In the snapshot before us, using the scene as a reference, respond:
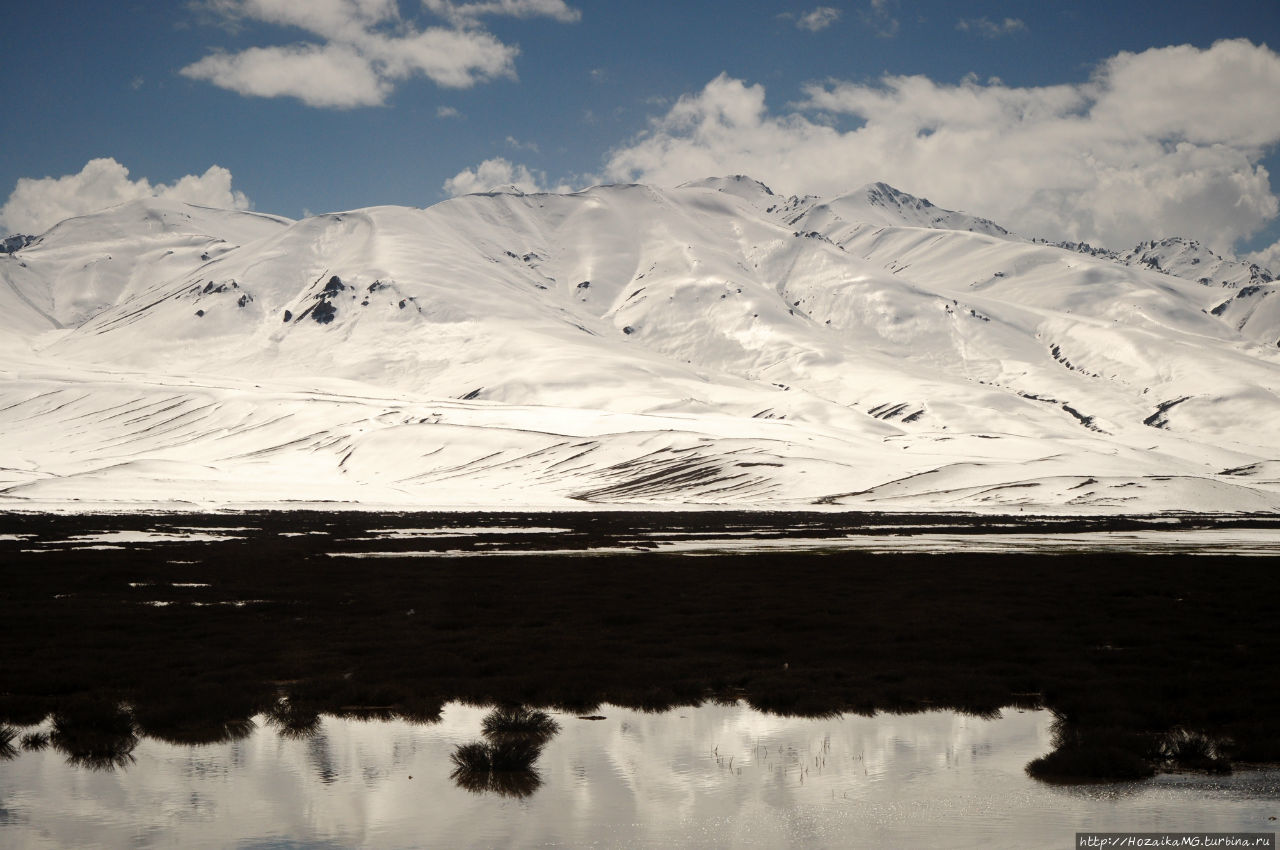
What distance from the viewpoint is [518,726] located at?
20.6 meters

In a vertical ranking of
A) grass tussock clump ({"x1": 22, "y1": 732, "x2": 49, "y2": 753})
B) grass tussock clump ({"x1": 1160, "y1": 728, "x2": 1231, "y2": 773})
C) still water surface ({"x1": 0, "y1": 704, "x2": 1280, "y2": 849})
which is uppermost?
grass tussock clump ({"x1": 1160, "y1": 728, "x2": 1231, "y2": 773})

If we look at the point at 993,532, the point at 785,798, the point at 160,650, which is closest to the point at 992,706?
the point at 785,798

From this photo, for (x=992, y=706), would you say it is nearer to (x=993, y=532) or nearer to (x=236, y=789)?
(x=236, y=789)

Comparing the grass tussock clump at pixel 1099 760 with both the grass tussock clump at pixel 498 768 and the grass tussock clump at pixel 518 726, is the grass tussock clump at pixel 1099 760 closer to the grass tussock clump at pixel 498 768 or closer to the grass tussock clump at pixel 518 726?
the grass tussock clump at pixel 498 768

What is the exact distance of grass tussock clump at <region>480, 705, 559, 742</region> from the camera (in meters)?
20.3

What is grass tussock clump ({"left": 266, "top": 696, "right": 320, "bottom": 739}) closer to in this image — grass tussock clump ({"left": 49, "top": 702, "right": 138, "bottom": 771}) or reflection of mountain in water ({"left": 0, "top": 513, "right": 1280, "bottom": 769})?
reflection of mountain in water ({"left": 0, "top": 513, "right": 1280, "bottom": 769})

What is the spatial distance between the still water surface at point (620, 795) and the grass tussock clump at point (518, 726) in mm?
345

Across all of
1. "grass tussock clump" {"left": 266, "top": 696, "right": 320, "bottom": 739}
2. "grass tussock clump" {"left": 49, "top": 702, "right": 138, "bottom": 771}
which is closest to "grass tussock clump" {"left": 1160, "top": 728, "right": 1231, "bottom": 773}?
"grass tussock clump" {"left": 266, "top": 696, "right": 320, "bottom": 739}

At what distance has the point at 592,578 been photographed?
5134 cm

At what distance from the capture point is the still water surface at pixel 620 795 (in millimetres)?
14898

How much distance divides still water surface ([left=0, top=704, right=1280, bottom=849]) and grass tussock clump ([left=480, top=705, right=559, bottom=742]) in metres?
0.34

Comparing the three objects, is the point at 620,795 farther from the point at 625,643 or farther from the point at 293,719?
the point at 625,643

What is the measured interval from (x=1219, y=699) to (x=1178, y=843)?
9874 mm

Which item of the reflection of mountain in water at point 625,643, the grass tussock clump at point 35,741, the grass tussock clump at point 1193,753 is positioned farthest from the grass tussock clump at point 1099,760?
the grass tussock clump at point 35,741
